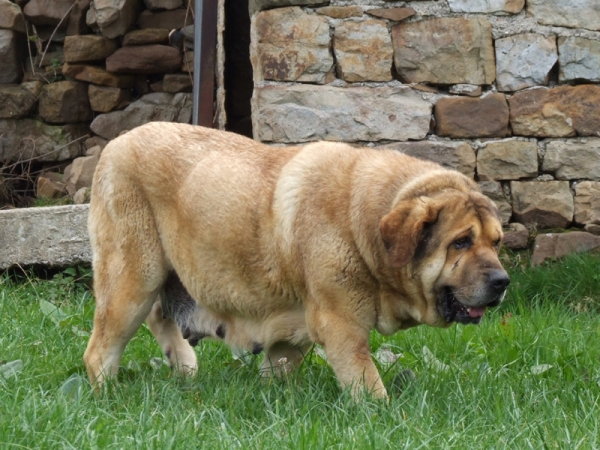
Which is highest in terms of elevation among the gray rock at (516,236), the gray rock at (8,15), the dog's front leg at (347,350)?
the gray rock at (8,15)

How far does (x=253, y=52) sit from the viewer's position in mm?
6309

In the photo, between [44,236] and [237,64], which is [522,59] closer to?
[237,64]

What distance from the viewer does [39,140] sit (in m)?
9.55

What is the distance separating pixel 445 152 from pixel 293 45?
4.12 ft

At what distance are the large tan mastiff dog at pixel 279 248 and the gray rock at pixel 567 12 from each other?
2496 millimetres

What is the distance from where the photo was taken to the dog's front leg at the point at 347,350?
3947mm

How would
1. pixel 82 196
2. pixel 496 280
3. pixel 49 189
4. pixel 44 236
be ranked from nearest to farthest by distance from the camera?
pixel 496 280 < pixel 44 236 < pixel 82 196 < pixel 49 189

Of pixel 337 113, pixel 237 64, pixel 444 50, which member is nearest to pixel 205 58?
pixel 237 64

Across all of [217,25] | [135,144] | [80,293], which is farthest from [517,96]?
[80,293]

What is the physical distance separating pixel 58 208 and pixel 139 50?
3259mm

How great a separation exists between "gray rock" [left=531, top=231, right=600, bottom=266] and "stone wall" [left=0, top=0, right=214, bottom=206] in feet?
13.9

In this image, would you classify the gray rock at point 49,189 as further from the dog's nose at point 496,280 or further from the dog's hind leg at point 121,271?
the dog's nose at point 496,280

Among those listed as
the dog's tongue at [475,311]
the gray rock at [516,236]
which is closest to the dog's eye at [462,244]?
the dog's tongue at [475,311]

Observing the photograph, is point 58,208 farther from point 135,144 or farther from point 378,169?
point 378,169
